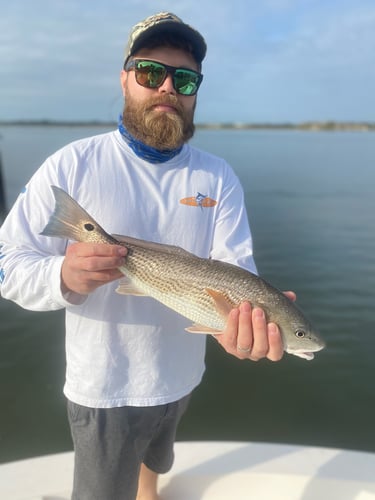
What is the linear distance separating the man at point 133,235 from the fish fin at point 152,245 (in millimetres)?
121

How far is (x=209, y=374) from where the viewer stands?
732 centimetres

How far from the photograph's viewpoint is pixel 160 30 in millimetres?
2598

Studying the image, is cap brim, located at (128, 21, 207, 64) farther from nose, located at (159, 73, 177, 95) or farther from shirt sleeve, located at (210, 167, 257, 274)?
shirt sleeve, located at (210, 167, 257, 274)

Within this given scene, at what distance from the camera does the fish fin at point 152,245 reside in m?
2.54

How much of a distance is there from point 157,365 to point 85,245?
0.95 meters

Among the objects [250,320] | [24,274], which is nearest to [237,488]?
[250,320]

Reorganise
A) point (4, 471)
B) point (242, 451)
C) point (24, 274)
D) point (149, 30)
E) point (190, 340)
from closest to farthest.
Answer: point (24, 274) → point (149, 30) → point (190, 340) → point (4, 471) → point (242, 451)

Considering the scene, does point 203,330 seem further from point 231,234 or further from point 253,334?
point 231,234

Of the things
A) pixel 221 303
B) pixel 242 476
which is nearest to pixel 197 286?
pixel 221 303

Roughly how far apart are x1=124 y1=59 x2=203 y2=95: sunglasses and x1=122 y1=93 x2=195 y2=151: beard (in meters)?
0.08

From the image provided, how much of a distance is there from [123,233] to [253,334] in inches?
39.5

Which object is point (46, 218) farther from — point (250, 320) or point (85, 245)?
point (250, 320)

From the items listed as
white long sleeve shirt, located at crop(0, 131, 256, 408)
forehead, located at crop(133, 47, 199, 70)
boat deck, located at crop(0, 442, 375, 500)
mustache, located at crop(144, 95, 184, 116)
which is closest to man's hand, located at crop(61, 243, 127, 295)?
white long sleeve shirt, located at crop(0, 131, 256, 408)

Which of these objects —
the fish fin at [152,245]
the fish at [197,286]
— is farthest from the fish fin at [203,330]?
the fish fin at [152,245]
